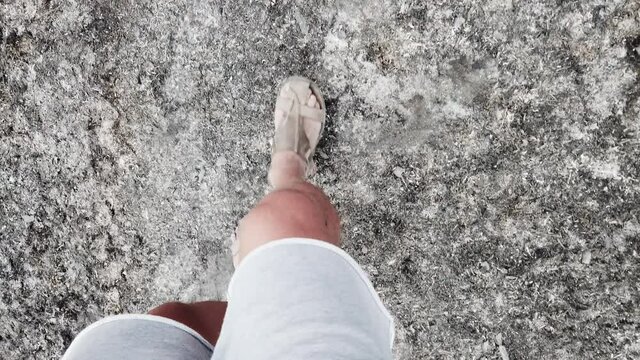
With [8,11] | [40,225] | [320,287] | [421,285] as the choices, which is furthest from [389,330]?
[8,11]

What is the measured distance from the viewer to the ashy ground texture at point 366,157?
5.62 ft

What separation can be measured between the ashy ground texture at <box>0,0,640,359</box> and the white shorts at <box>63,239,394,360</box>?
2.17ft

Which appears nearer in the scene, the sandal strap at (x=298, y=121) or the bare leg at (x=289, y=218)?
the bare leg at (x=289, y=218)

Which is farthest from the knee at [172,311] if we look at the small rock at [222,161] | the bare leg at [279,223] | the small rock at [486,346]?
the small rock at [486,346]

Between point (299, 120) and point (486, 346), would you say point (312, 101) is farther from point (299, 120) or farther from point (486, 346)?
point (486, 346)

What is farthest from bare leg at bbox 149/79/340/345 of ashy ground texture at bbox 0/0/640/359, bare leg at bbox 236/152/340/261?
ashy ground texture at bbox 0/0/640/359

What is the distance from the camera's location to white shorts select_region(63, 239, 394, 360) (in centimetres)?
107

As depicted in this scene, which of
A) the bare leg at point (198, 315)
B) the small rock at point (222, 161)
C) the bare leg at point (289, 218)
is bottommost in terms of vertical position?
the bare leg at point (198, 315)

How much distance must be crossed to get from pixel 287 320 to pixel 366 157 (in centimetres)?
86

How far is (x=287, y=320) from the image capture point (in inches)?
42.8

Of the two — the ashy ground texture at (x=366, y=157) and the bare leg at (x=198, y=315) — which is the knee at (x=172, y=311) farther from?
the ashy ground texture at (x=366, y=157)

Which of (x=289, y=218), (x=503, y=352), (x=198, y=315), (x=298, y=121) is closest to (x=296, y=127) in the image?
(x=298, y=121)

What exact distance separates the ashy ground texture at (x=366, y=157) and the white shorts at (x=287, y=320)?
26.0 inches

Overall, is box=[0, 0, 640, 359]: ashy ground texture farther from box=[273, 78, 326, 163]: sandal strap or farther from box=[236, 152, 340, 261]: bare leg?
box=[236, 152, 340, 261]: bare leg
